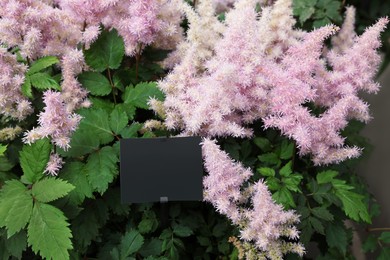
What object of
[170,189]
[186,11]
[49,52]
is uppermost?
[186,11]

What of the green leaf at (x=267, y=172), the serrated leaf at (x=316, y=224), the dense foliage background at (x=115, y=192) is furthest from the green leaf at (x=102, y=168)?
the serrated leaf at (x=316, y=224)

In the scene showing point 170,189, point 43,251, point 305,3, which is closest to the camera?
point 43,251

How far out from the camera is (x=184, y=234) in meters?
0.94

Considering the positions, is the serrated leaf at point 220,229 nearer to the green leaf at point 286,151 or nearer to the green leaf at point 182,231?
the green leaf at point 182,231

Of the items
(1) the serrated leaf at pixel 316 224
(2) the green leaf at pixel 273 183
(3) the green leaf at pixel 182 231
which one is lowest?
(3) the green leaf at pixel 182 231

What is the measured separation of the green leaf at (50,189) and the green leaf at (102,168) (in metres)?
0.08

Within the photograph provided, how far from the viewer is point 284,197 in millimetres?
910

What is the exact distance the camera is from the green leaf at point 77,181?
870 mm

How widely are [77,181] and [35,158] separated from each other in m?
0.10

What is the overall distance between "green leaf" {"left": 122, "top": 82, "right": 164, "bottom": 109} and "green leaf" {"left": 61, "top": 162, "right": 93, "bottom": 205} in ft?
0.74

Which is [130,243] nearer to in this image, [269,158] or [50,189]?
[50,189]

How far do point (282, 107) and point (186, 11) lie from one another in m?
0.36

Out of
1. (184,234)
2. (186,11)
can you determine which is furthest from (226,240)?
(186,11)

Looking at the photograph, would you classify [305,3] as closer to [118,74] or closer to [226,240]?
[118,74]
